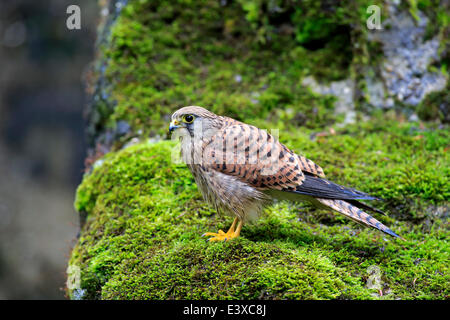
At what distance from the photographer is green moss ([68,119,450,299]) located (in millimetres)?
2995

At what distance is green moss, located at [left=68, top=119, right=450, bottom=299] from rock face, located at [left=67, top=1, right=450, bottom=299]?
0.04 feet

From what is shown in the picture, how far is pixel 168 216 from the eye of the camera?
3867mm

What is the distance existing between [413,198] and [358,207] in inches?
33.5

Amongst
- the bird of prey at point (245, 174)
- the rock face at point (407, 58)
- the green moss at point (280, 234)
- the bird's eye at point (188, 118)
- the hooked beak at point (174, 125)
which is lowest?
the green moss at point (280, 234)

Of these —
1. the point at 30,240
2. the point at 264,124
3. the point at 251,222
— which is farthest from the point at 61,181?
the point at 251,222

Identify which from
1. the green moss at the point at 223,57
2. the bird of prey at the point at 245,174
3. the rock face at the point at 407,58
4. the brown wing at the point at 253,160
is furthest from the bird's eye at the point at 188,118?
the rock face at the point at 407,58

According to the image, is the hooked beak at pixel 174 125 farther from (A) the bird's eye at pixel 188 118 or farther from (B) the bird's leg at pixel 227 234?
(B) the bird's leg at pixel 227 234

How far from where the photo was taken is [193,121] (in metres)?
3.49

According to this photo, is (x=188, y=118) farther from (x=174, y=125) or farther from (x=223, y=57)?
(x=223, y=57)

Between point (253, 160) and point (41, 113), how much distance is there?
1084cm

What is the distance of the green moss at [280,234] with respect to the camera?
2995mm

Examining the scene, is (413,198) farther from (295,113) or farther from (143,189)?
(143,189)

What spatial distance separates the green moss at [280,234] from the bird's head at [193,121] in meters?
0.89

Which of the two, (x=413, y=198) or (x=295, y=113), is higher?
(x=295, y=113)
